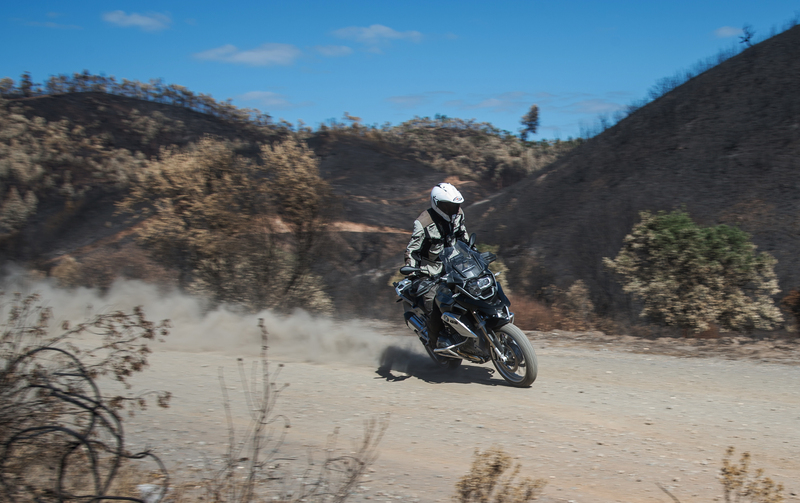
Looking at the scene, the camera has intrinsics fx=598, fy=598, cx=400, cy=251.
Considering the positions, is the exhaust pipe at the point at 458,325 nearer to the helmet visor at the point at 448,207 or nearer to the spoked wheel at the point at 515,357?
the spoked wheel at the point at 515,357

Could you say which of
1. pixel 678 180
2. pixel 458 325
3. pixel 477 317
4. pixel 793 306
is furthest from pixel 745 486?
pixel 678 180

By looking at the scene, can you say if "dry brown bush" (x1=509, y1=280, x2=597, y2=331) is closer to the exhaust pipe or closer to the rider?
the rider

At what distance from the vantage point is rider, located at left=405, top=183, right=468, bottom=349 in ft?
23.4

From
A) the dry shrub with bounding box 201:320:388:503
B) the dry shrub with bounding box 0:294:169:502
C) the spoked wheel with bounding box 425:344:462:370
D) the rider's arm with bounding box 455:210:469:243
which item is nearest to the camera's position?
the dry shrub with bounding box 0:294:169:502

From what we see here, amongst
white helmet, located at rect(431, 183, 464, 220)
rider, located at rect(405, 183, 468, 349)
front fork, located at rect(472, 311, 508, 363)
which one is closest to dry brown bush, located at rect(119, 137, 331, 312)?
rider, located at rect(405, 183, 468, 349)

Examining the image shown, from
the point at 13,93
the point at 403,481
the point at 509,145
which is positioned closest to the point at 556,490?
the point at 403,481

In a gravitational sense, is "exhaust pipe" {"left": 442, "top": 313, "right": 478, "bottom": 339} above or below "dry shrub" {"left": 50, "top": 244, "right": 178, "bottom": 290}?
below

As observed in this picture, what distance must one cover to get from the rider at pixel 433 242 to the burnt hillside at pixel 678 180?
Result: 6896 millimetres

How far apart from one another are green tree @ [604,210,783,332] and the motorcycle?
15.9 feet

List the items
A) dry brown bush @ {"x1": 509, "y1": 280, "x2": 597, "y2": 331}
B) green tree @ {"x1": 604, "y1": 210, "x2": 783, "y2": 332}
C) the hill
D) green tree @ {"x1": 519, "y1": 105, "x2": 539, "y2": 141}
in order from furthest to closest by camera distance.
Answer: green tree @ {"x1": 519, "y1": 105, "x2": 539, "y2": 141} < the hill < dry brown bush @ {"x1": 509, "y1": 280, "x2": 597, "y2": 331} < green tree @ {"x1": 604, "y1": 210, "x2": 783, "y2": 332}

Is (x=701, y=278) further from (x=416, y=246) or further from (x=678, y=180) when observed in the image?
(x=678, y=180)

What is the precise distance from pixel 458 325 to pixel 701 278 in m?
5.84

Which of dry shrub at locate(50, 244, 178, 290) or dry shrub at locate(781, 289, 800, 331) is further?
dry shrub at locate(50, 244, 178, 290)

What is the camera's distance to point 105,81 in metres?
48.8
